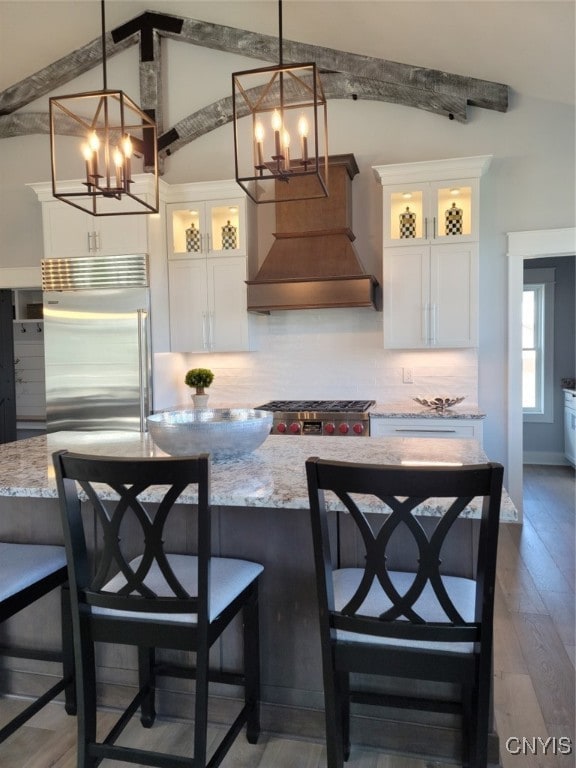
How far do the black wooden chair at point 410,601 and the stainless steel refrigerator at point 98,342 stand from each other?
3119mm

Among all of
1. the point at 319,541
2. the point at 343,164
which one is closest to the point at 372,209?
the point at 343,164

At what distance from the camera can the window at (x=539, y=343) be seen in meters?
6.52

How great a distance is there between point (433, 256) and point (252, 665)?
10.7 feet

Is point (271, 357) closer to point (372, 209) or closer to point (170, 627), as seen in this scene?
point (372, 209)

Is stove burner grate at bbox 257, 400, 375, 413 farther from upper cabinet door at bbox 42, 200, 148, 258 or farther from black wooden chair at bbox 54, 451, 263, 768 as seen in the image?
black wooden chair at bbox 54, 451, 263, 768

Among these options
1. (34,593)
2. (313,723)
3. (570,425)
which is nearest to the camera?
(34,593)

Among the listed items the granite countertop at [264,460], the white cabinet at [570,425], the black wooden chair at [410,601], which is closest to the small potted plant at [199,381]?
the granite countertop at [264,460]

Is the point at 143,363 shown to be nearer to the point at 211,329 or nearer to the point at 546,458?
the point at 211,329

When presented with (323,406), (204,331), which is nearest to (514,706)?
(323,406)

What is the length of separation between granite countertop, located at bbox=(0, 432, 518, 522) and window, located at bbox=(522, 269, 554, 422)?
4.59m

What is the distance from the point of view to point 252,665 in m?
1.88

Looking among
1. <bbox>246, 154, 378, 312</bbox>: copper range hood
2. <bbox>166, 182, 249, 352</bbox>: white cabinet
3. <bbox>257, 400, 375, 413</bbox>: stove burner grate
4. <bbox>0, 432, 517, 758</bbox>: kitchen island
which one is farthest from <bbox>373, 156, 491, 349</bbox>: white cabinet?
<bbox>0, 432, 517, 758</bbox>: kitchen island

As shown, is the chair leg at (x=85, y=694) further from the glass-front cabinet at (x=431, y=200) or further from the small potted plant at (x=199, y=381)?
the glass-front cabinet at (x=431, y=200)

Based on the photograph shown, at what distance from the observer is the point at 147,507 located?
6.55 ft
